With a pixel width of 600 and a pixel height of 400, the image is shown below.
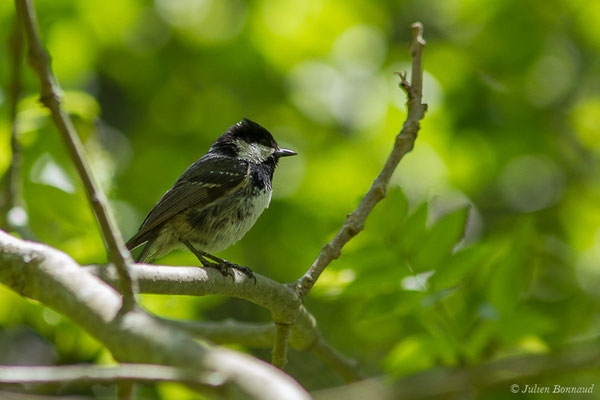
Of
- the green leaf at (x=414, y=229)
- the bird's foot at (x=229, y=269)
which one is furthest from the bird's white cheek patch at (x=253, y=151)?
the green leaf at (x=414, y=229)

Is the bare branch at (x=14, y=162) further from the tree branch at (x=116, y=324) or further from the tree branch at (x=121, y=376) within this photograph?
the tree branch at (x=121, y=376)

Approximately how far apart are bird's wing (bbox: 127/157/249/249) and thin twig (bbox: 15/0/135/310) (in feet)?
7.61

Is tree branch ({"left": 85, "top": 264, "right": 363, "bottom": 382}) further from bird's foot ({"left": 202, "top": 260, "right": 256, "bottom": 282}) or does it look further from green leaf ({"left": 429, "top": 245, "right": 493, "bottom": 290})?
green leaf ({"left": 429, "top": 245, "right": 493, "bottom": 290})

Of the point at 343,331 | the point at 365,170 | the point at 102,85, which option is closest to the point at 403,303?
the point at 365,170

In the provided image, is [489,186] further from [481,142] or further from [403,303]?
[403,303]

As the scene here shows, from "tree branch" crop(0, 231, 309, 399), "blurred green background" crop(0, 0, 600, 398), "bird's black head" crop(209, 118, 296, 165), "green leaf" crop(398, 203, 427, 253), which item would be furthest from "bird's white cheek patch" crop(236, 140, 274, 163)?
"tree branch" crop(0, 231, 309, 399)

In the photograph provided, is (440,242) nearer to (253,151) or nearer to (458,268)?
(458,268)

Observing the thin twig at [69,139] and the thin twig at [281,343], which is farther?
the thin twig at [281,343]

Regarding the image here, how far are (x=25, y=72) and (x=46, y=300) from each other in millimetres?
2872

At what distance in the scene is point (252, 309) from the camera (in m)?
6.60

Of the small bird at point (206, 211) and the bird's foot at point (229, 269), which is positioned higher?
the small bird at point (206, 211)

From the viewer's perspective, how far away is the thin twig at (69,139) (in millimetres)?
1597

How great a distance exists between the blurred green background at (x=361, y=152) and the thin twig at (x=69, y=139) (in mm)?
1470

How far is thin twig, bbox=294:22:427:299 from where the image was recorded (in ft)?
8.97
